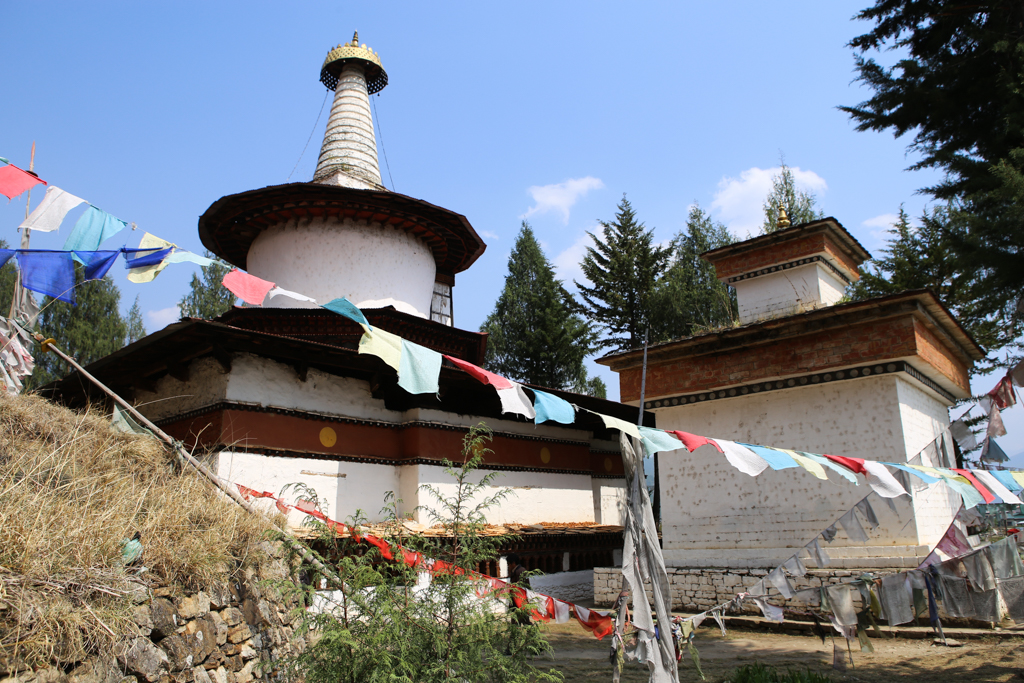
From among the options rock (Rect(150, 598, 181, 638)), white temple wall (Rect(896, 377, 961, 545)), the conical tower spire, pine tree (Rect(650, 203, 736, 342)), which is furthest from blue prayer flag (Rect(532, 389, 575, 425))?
pine tree (Rect(650, 203, 736, 342))

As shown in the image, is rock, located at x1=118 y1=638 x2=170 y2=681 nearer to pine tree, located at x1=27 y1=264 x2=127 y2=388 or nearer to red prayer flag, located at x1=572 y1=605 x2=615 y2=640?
red prayer flag, located at x1=572 y1=605 x2=615 y2=640

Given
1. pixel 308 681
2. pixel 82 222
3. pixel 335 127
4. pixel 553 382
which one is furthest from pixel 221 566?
pixel 553 382

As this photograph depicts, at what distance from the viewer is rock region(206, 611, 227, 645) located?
441 centimetres

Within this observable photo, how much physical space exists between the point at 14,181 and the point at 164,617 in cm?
Answer: 381

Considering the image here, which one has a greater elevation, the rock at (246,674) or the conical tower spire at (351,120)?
the conical tower spire at (351,120)

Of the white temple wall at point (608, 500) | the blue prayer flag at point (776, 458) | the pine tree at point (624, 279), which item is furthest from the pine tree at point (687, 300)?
the blue prayer flag at point (776, 458)

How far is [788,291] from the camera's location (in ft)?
32.6

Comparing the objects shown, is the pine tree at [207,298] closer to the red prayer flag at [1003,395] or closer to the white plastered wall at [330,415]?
the white plastered wall at [330,415]

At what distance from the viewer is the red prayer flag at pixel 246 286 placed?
5.18m

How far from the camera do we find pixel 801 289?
32.2ft

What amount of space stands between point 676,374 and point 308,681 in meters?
6.44

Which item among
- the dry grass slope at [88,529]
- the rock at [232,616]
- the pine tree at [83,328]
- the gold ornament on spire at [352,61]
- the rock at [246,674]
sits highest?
the gold ornament on spire at [352,61]

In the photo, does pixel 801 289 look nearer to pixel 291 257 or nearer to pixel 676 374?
pixel 676 374

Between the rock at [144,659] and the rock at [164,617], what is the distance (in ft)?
0.31
